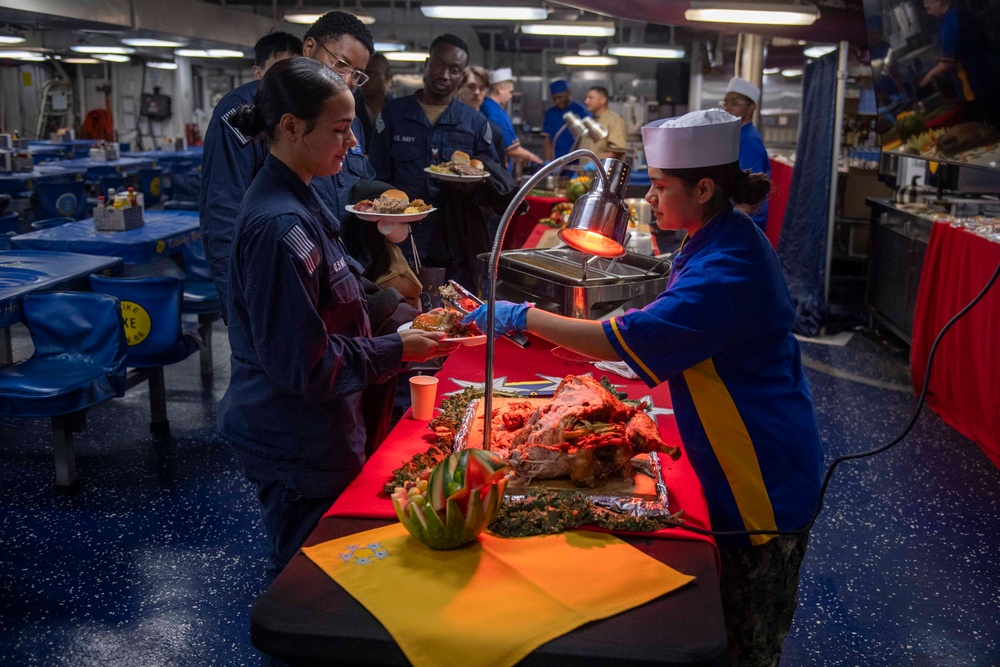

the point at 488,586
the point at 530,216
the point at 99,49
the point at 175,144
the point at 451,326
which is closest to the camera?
the point at 488,586

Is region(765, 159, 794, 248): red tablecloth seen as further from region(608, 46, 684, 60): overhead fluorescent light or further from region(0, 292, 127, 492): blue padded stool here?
region(0, 292, 127, 492): blue padded stool

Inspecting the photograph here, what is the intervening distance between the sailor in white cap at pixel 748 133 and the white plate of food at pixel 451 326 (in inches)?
133

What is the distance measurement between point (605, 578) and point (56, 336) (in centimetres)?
330

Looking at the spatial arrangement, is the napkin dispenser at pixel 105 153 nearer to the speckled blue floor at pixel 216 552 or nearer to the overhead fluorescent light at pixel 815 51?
the speckled blue floor at pixel 216 552

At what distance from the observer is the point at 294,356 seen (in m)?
1.63

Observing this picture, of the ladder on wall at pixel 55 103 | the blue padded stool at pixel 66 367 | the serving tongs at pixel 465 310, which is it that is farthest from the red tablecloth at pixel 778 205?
the ladder on wall at pixel 55 103

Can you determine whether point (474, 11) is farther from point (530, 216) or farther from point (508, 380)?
point (508, 380)

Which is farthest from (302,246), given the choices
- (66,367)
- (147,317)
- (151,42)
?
(151,42)

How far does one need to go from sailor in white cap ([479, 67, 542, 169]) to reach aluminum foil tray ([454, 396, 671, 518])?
3944 millimetres

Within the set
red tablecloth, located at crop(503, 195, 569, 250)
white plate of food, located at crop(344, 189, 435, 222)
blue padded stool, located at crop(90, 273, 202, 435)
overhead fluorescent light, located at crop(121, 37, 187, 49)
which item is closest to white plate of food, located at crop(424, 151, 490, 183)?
white plate of food, located at crop(344, 189, 435, 222)

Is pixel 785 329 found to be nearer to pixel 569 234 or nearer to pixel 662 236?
pixel 569 234

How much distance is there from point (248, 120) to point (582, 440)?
950 mm

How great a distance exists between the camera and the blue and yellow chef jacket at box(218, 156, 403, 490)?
162 cm

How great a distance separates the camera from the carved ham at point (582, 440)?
175 cm
